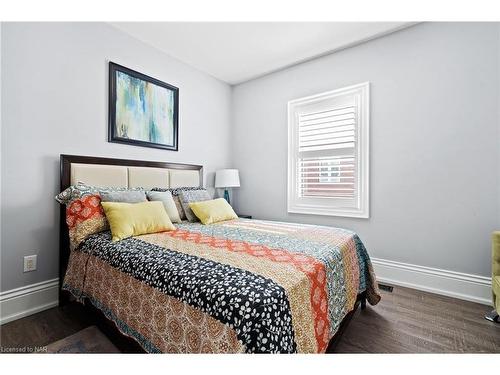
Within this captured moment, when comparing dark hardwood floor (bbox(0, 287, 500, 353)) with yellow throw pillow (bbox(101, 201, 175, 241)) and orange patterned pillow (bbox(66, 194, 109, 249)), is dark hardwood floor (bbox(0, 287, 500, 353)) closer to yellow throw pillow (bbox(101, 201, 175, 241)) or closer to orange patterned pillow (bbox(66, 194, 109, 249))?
orange patterned pillow (bbox(66, 194, 109, 249))

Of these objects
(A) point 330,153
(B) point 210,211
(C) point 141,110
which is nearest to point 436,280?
(A) point 330,153

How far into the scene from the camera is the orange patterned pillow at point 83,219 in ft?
5.93

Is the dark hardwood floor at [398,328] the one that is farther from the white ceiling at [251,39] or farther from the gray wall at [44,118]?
the white ceiling at [251,39]

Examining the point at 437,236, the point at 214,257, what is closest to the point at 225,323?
the point at 214,257

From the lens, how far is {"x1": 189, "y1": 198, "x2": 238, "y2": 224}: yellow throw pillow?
97.6 inches

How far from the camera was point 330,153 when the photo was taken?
2969mm

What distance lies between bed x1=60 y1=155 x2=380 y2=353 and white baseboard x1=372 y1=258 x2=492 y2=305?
0.75 metres

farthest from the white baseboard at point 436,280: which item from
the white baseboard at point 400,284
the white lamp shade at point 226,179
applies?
the white lamp shade at point 226,179

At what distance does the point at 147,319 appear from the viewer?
122cm

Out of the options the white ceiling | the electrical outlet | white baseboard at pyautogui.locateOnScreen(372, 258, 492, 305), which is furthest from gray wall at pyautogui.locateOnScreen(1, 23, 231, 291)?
white baseboard at pyautogui.locateOnScreen(372, 258, 492, 305)

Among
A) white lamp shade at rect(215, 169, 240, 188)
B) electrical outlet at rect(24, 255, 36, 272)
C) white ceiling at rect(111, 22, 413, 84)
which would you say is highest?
white ceiling at rect(111, 22, 413, 84)

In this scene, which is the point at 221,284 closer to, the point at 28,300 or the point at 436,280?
the point at 28,300

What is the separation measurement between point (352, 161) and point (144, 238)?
2330 mm

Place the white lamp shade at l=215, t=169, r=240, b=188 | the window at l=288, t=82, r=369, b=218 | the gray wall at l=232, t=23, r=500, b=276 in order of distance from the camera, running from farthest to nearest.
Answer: the white lamp shade at l=215, t=169, r=240, b=188, the window at l=288, t=82, r=369, b=218, the gray wall at l=232, t=23, r=500, b=276
